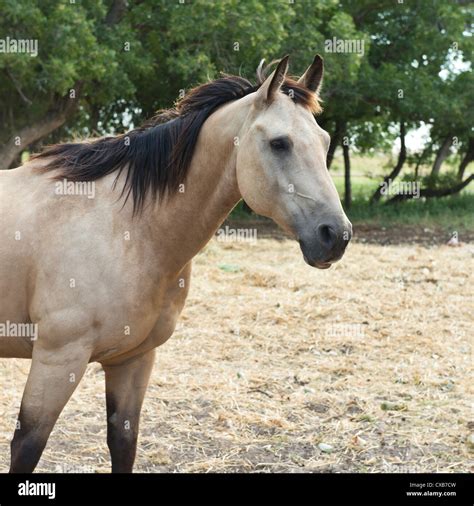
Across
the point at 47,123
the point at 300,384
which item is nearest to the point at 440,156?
the point at 47,123

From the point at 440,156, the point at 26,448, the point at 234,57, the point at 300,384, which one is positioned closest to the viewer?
the point at 26,448

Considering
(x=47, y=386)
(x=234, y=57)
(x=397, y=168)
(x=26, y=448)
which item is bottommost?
(x=26, y=448)

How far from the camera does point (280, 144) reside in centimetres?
288

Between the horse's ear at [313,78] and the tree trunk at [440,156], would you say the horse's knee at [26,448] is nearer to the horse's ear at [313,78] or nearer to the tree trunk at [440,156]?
the horse's ear at [313,78]

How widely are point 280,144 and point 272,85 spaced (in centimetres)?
25

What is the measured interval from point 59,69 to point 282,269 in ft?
12.3

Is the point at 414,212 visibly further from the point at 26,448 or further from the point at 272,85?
the point at 26,448

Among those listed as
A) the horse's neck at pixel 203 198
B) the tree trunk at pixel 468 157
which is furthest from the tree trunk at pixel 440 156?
the horse's neck at pixel 203 198

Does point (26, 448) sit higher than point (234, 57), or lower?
lower

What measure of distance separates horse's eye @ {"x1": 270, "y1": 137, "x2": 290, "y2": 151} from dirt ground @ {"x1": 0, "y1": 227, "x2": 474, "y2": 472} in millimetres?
1977

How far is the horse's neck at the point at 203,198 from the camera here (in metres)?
3.07

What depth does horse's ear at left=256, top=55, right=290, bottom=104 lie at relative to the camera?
2.88 m

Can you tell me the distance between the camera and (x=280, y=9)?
1094 cm

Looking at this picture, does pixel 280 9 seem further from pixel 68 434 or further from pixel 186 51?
pixel 68 434
